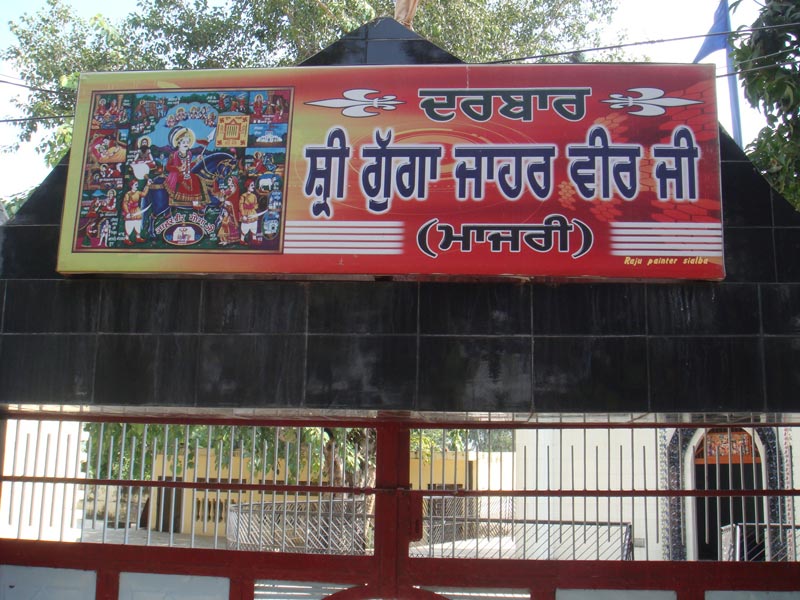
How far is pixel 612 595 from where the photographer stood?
6.45 meters

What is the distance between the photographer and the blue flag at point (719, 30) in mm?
11633

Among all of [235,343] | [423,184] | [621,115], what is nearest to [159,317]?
[235,343]

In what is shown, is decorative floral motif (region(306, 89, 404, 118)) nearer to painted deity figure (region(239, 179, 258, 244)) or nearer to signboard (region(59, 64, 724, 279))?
signboard (region(59, 64, 724, 279))

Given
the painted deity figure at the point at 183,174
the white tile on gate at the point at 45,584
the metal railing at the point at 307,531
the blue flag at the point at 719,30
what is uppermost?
the blue flag at the point at 719,30

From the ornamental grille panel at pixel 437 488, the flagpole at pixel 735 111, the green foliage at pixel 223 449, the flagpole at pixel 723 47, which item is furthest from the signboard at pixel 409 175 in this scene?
the flagpole at pixel 735 111

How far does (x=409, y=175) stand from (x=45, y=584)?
4.51 meters

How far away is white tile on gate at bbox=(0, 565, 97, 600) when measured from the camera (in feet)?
22.1

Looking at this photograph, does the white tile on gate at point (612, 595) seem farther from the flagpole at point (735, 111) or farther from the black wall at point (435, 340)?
the flagpole at point (735, 111)

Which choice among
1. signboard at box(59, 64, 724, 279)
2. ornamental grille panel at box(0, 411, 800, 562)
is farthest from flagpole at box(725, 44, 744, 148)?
signboard at box(59, 64, 724, 279)

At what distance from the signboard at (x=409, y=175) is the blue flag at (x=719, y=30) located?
20.5 feet

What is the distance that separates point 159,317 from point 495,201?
104 inches

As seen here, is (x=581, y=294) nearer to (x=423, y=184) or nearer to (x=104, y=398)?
(x=423, y=184)

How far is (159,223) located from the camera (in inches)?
243

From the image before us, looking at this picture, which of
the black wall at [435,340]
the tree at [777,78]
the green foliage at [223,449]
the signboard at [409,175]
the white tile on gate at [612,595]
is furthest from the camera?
the tree at [777,78]
